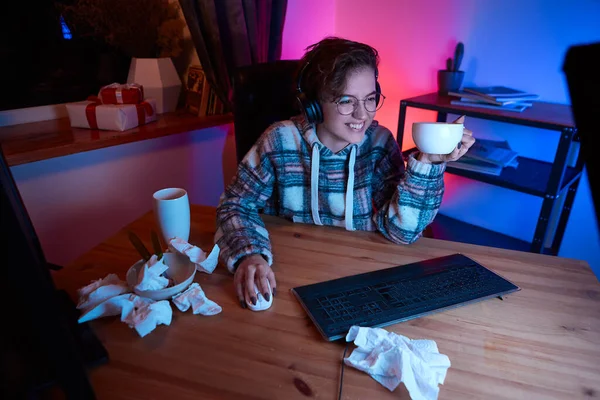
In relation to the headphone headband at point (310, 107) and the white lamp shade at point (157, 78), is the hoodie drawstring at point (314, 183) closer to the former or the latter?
the headphone headband at point (310, 107)

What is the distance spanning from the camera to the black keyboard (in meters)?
0.74

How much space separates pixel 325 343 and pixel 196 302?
26 centimetres

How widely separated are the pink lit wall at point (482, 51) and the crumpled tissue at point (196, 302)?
5.40ft

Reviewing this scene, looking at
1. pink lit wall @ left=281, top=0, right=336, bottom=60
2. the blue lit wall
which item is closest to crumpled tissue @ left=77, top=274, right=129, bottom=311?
pink lit wall @ left=281, top=0, right=336, bottom=60

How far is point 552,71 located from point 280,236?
1525 mm

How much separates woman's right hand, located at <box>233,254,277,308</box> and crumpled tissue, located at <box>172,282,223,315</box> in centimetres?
6

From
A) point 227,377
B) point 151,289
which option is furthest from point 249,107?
point 227,377

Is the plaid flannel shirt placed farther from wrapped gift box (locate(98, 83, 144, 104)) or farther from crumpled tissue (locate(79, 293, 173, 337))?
wrapped gift box (locate(98, 83, 144, 104))

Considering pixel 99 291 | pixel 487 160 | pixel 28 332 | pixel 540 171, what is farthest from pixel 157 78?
pixel 540 171

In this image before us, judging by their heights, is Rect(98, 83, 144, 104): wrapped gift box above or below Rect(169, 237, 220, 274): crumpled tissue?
above

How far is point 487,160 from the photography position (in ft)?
5.85

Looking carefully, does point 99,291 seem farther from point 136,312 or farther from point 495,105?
point 495,105

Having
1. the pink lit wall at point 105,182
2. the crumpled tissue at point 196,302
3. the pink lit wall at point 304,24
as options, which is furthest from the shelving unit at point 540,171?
the crumpled tissue at point 196,302

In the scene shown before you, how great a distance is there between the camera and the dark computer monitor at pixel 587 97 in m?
0.26
